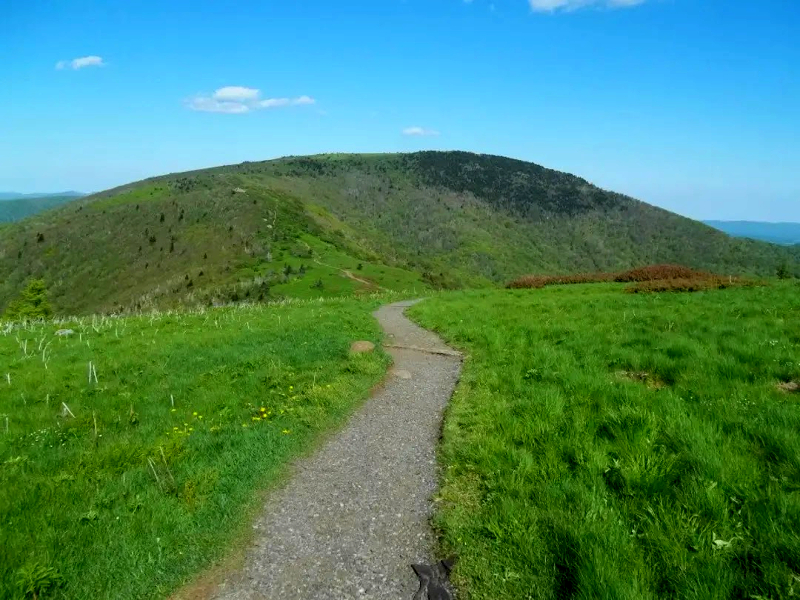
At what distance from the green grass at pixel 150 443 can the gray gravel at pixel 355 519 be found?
0.58m

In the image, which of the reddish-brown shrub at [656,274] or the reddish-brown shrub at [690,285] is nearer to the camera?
the reddish-brown shrub at [690,285]

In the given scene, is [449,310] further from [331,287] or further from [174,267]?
[174,267]

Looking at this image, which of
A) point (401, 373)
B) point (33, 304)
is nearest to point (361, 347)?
point (401, 373)

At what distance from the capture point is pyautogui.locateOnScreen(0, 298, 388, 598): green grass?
235 inches

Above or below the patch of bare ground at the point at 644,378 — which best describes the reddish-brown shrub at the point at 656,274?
above

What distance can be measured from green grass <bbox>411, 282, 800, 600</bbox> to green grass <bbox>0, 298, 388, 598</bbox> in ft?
10.4

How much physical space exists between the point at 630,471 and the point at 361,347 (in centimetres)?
1079

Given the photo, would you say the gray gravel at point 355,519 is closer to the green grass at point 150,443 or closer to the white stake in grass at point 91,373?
the green grass at point 150,443

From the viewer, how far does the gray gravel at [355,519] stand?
5.63 meters

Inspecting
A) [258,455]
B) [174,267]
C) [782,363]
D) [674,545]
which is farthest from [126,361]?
[174,267]

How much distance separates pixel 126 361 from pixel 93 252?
134582 mm

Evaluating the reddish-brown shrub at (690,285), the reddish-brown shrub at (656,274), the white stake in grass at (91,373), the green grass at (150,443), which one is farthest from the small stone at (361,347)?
the reddish-brown shrub at (656,274)

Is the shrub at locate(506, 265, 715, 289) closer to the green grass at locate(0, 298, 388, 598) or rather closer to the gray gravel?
the green grass at locate(0, 298, 388, 598)

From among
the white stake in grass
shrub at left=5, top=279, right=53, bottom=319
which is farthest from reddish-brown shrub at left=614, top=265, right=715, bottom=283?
shrub at left=5, top=279, right=53, bottom=319
